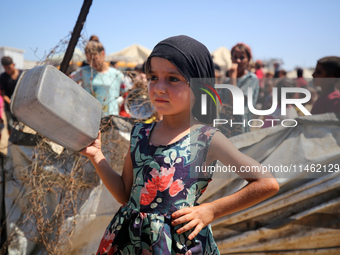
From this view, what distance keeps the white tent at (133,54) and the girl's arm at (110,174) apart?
1127 cm

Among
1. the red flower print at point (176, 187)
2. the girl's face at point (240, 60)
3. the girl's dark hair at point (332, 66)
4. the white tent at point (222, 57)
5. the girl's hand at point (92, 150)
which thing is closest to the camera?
the red flower print at point (176, 187)

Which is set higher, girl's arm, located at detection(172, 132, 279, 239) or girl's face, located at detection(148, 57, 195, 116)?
girl's face, located at detection(148, 57, 195, 116)

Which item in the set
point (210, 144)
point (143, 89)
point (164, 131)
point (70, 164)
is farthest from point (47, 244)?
point (210, 144)

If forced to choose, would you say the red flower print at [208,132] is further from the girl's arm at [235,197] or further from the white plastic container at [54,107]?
the white plastic container at [54,107]

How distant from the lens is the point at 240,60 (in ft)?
14.2

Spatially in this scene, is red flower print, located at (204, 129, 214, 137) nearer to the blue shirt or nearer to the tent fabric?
the tent fabric

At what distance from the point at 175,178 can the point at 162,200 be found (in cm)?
10

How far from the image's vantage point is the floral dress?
1.34 m

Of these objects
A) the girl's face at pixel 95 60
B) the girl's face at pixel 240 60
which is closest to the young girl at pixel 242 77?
the girl's face at pixel 240 60

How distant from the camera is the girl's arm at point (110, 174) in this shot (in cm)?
156

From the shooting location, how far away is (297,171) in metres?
2.52

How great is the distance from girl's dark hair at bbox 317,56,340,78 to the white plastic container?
2.56 m

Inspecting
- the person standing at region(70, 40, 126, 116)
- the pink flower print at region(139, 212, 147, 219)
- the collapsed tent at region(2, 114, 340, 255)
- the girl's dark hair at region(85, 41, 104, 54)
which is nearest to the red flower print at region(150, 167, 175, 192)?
the pink flower print at region(139, 212, 147, 219)

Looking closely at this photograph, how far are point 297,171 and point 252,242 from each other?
577 millimetres
